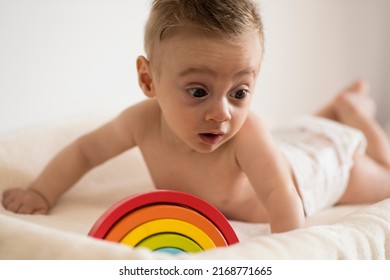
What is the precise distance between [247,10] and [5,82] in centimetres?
58

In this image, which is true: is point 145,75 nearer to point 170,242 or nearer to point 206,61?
point 206,61

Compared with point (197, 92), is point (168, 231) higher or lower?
lower

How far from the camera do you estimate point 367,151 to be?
133 centimetres

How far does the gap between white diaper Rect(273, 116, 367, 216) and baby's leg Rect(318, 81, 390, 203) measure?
27 millimetres

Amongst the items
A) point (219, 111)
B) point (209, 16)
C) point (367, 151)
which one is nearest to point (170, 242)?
point (219, 111)

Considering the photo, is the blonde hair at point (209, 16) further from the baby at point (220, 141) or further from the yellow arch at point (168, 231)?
the yellow arch at point (168, 231)

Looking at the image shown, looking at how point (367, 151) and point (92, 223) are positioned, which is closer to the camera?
point (92, 223)

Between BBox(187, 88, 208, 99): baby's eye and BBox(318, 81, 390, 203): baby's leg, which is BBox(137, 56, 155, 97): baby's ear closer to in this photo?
BBox(187, 88, 208, 99): baby's eye

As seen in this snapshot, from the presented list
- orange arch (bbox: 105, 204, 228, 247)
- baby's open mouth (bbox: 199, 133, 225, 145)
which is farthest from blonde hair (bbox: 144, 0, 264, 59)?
orange arch (bbox: 105, 204, 228, 247)

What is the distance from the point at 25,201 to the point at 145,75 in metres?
0.31

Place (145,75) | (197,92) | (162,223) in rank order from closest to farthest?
1. (162,223)
2. (197,92)
3. (145,75)

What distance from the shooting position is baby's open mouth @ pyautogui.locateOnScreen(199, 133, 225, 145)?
854mm
